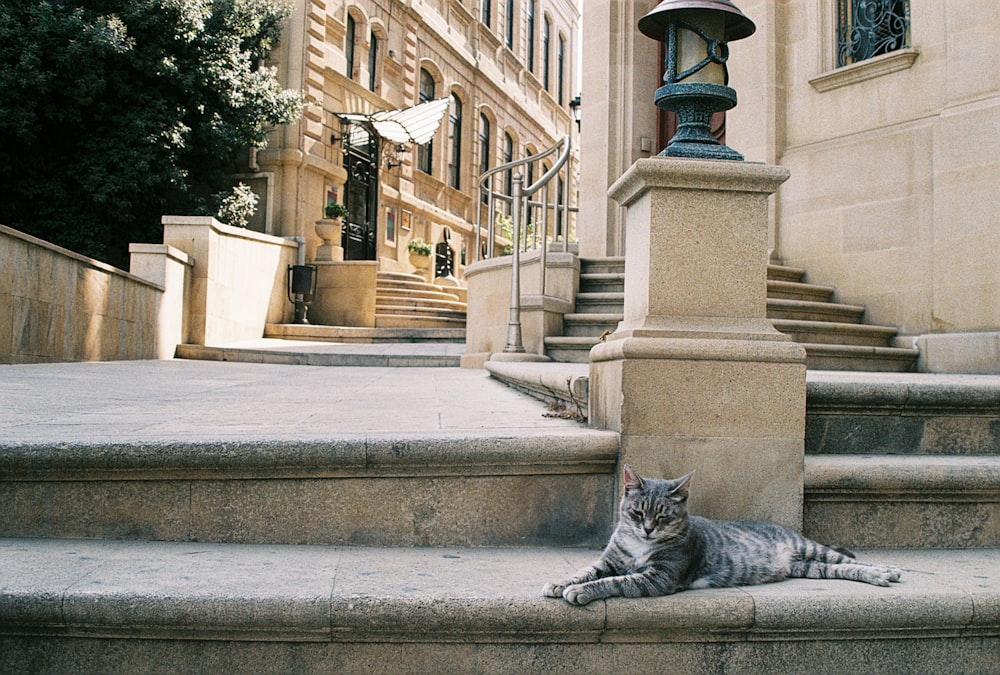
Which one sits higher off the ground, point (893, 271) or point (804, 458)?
point (893, 271)

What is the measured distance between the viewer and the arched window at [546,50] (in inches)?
1326

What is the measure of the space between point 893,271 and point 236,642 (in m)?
6.76

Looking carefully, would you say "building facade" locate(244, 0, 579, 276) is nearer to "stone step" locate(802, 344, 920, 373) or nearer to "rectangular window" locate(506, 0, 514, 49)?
"rectangular window" locate(506, 0, 514, 49)

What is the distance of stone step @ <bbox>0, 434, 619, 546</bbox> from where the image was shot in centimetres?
282

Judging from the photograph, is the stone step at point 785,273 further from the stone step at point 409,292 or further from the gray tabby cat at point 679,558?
the stone step at point 409,292

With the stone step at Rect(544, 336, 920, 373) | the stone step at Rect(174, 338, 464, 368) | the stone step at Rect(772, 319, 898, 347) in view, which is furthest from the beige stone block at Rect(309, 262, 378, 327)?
the stone step at Rect(772, 319, 898, 347)

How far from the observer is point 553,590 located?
2.40 m

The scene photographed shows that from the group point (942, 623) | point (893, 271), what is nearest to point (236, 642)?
point (942, 623)

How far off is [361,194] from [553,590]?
60.8 ft

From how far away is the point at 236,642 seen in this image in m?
2.36

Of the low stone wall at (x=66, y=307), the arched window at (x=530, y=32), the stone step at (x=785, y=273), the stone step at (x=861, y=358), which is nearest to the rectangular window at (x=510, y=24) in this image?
the arched window at (x=530, y=32)

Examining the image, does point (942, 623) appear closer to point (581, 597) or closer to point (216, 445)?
point (581, 597)

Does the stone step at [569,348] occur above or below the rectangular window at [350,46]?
below

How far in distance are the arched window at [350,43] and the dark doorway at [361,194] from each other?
1.48 meters
